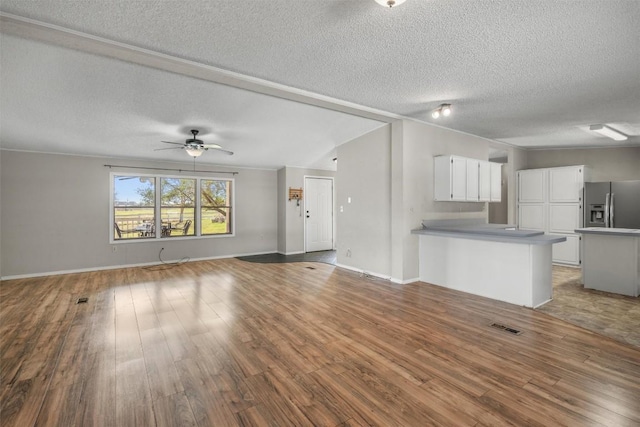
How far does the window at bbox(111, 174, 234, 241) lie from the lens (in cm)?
648

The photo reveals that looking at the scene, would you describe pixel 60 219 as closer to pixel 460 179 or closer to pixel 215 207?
pixel 215 207

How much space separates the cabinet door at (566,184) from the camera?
5875 mm

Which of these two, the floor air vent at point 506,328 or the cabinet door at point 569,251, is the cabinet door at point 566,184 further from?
the floor air vent at point 506,328

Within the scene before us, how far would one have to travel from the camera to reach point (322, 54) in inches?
110

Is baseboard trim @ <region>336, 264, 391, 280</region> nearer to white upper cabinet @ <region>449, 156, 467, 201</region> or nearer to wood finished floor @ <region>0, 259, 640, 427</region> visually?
wood finished floor @ <region>0, 259, 640, 427</region>

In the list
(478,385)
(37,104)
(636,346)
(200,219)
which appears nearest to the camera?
(478,385)

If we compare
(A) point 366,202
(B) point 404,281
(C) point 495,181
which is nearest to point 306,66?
(A) point 366,202

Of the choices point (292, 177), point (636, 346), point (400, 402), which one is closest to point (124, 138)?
point (292, 177)

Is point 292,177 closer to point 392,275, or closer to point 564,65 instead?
point 392,275

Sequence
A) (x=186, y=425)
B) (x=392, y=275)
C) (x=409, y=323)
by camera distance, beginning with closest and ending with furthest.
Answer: (x=186, y=425) → (x=409, y=323) → (x=392, y=275)

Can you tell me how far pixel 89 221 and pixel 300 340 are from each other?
5.73 metres

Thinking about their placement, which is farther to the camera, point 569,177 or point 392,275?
point 569,177

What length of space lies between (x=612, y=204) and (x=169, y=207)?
9.10 meters

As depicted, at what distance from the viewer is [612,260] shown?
4195 millimetres
